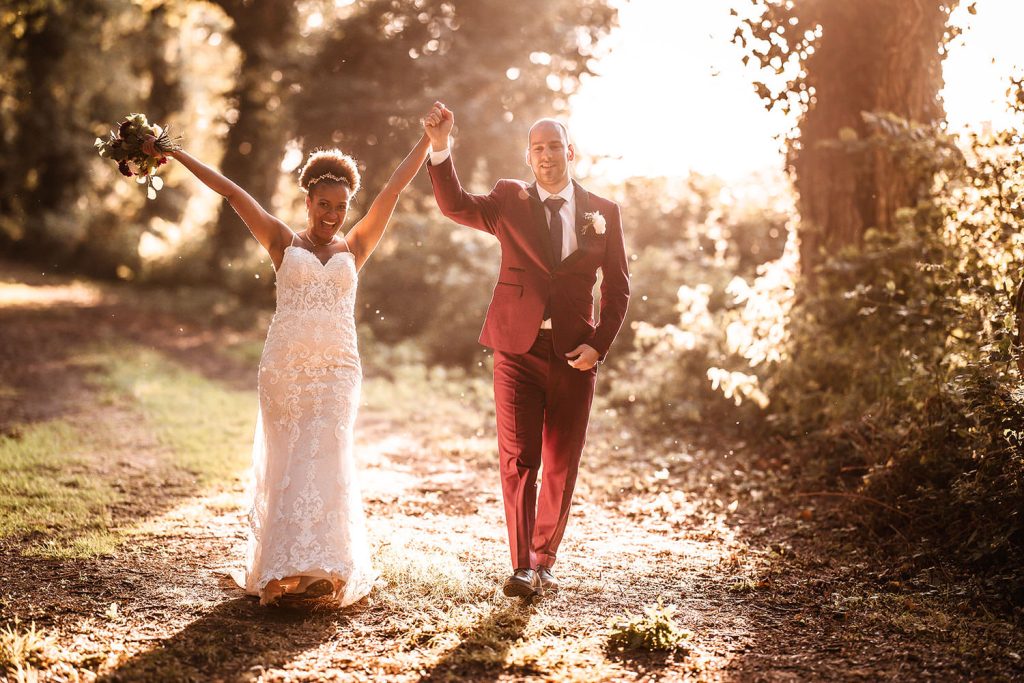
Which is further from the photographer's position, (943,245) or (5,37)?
(5,37)

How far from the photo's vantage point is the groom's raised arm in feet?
13.9

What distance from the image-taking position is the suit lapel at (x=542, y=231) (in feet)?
14.5

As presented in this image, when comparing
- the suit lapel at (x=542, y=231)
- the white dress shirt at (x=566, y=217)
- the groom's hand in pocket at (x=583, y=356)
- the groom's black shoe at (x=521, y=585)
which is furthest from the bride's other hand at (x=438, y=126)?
the groom's black shoe at (x=521, y=585)

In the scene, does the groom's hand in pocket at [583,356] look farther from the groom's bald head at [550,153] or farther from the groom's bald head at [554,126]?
the groom's bald head at [554,126]

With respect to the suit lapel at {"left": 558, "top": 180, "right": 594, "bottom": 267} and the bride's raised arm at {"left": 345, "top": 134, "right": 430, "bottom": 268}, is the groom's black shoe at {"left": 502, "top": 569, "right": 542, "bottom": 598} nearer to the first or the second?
the suit lapel at {"left": 558, "top": 180, "right": 594, "bottom": 267}

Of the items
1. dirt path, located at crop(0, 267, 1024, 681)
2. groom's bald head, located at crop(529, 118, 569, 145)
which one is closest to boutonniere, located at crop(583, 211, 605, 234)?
groom's bald head, located at crop(529, 118, 569, 145)

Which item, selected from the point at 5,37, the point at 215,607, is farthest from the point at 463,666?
the point at 5,37

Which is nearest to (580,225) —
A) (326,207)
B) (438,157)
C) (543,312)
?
(543,312)

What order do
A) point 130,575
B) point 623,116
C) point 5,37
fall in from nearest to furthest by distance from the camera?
point 130,575 < point 623,116 < point 5,37

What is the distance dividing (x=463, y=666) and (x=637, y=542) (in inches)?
93.2

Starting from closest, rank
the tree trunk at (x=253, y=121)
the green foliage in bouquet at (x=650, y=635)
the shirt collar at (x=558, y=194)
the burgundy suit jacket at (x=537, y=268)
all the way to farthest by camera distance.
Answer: the green foliage in bouquet at (x=650, y=635)
the burgundy suit jacket at (x=537, y=268)
the shirt collar at (x=558, y=194)
the tree trunk at (x=253, y=121)

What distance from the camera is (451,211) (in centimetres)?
436

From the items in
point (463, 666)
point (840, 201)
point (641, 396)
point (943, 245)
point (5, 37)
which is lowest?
point (463, 666)

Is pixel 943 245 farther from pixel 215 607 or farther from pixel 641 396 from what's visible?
pixel 215 607
